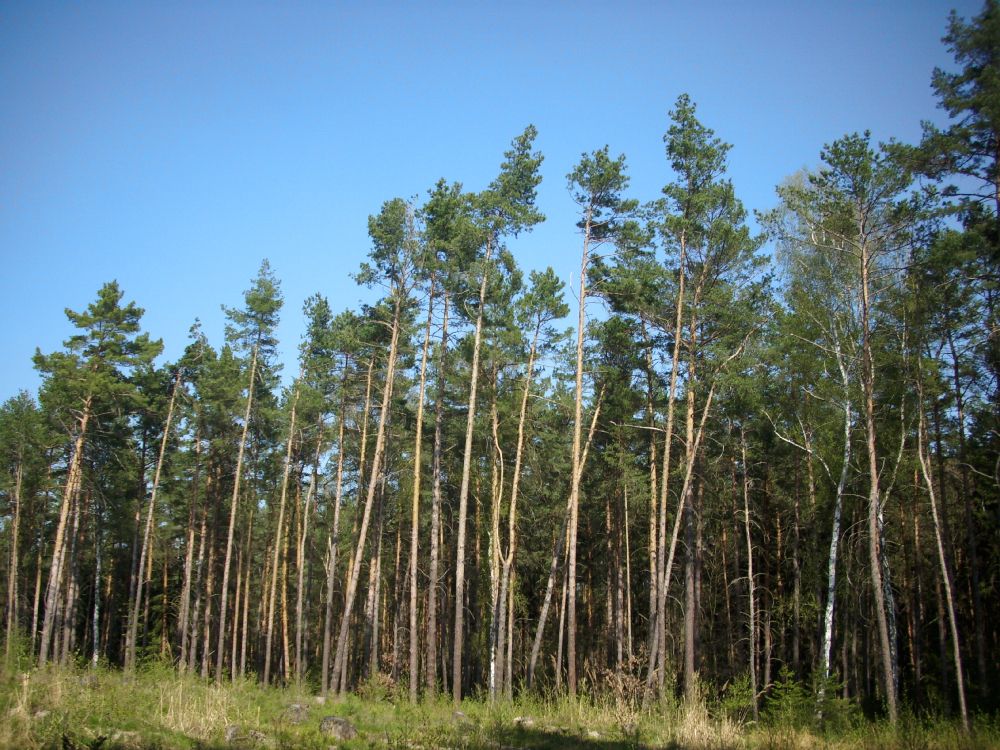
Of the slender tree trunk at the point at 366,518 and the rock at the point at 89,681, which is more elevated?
the slender tree trunk at the point at 366,518

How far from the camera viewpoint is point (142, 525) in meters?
Result: 32.9

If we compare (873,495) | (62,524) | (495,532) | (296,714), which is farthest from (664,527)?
(62,524)

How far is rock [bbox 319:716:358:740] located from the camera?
1016 cm

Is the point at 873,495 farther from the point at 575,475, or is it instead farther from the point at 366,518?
the point at 366,518

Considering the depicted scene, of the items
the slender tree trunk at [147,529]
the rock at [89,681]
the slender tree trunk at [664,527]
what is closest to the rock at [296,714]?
the rock at [89,681]

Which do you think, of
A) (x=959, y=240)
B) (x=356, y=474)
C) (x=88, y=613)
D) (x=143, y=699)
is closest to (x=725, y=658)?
(x=356, y=474)

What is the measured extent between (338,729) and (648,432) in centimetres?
1537

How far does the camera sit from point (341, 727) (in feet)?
33.9

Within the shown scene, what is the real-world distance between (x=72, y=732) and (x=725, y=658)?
28.0 meters

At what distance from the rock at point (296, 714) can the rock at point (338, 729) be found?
1.04m

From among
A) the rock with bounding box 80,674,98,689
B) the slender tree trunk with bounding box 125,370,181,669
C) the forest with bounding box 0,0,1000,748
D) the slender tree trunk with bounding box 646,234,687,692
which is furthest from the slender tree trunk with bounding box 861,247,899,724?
the slender tree trunk with bounding box 125,370,181,669

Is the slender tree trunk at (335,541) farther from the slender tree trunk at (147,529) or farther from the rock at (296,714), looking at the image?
the rock at (296,714)

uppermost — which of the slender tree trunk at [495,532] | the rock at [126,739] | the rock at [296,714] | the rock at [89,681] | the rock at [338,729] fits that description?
the slender tree trunk at [495,532]

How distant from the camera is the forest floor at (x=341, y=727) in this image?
891 centimetres
